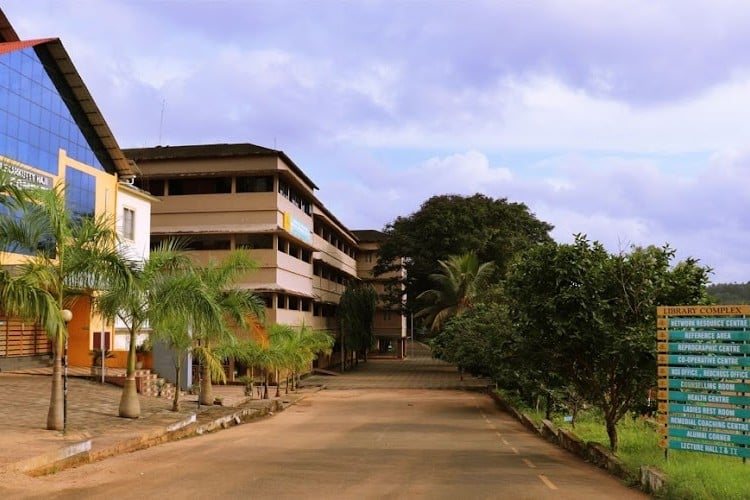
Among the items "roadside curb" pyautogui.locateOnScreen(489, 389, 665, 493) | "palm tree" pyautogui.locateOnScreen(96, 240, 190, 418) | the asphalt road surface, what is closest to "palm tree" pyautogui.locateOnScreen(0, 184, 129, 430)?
"palm tree" pyautogui.locateOnScreen(96, 240, 190, 418)

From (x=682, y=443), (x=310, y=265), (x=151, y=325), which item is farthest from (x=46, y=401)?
(x=310, y=265)

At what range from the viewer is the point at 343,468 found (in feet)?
36.5

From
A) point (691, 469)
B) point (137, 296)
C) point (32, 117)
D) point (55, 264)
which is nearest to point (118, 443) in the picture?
point (55, 264)

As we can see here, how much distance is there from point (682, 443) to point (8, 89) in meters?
22.7

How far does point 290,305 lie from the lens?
44.7m

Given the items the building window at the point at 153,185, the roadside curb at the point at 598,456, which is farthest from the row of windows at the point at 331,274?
the roadside curb at the point at 598,456

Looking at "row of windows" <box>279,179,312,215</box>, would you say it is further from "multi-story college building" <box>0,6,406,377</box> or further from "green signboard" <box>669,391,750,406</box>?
"green signboard" <box>669,391,750,406</box>

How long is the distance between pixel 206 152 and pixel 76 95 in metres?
16.3

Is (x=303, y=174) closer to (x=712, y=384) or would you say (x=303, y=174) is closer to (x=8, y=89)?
(x=8, y=89)

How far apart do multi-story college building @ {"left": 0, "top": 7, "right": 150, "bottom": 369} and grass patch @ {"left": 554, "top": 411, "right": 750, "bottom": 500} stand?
1614 cm

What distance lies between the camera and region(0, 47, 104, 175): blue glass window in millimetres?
23391

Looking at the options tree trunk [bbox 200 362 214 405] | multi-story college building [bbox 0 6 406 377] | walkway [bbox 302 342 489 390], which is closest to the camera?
tree trunk [bbox 200 362 214 405]

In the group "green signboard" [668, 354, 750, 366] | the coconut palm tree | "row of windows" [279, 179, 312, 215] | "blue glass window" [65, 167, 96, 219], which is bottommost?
the coconut palm tree

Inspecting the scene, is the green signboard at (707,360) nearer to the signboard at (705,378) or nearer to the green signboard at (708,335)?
the signboard at (705,378)
